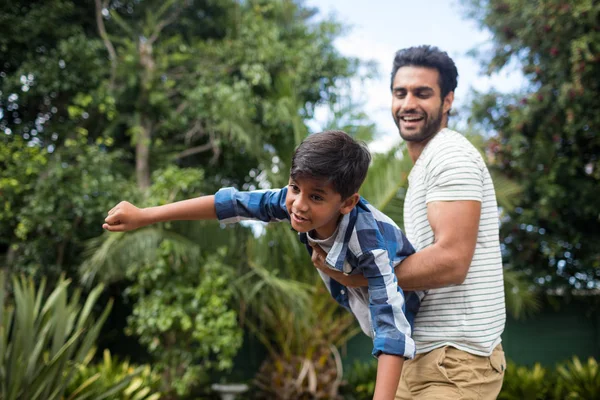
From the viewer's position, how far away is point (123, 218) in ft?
5.59

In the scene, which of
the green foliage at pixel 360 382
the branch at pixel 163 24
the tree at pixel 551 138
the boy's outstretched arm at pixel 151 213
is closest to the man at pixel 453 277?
the boy's outstretched arm at pixel 151 213

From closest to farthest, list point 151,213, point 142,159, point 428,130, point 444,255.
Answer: point 444,255, point 151,213, point 428,130, point 142,159

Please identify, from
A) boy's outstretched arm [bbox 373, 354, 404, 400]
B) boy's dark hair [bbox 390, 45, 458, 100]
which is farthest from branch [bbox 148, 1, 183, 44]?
boy's outstretched arm [bbox 373, 354, 404, 400]

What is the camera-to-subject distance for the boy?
153 cm

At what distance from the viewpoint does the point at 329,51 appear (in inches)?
376

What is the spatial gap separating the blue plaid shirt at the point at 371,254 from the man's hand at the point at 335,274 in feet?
0.10

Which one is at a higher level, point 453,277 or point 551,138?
point 551,138

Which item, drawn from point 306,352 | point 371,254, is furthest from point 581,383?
point 371,254

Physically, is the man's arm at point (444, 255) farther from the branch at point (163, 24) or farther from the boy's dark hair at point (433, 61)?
the branch at point (163, 24)

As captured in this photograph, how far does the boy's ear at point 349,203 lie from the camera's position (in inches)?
64.7

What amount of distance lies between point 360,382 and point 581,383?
2.59 metres

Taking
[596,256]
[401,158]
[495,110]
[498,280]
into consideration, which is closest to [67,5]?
[401,158]

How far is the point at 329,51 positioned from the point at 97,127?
364 cm

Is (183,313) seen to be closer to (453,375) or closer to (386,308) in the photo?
(453,375)
